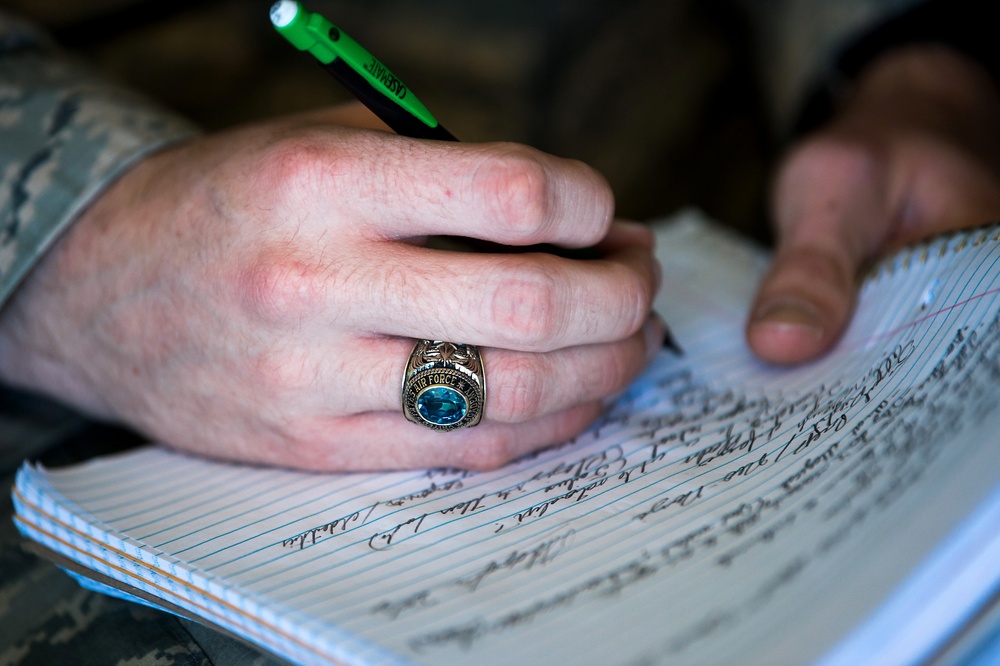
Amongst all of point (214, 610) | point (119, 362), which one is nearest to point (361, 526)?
point (214, 610)

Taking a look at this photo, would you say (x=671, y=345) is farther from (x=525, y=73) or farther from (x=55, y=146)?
(x=525, y=73)

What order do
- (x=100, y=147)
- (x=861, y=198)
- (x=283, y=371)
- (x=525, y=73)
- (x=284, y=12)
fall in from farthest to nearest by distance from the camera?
(x=525, y=73)
(x=861, y=198)
(x=100, y=147)
(x=283, y=371)
(x=284, y=12)

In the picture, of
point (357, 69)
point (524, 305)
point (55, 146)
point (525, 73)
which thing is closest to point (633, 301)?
point (524, 305)

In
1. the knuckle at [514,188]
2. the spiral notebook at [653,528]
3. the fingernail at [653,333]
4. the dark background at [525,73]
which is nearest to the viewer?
the spiral notebook at [653,528]

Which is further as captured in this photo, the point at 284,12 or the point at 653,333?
the point at 653,333

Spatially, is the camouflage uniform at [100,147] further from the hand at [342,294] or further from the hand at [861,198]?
the hand at [861,198]

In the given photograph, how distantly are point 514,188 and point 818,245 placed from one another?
349mm

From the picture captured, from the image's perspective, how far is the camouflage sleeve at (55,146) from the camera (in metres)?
0.57

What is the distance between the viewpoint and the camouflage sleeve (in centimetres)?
57

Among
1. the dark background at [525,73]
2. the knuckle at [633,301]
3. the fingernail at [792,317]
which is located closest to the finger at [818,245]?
the fingernail at [792,317]

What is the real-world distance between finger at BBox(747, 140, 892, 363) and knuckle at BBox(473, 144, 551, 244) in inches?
9.4

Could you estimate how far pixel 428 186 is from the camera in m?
0.43

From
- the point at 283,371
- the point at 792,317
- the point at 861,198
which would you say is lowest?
the point at 283,371

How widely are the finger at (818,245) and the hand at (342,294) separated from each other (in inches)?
3.7
